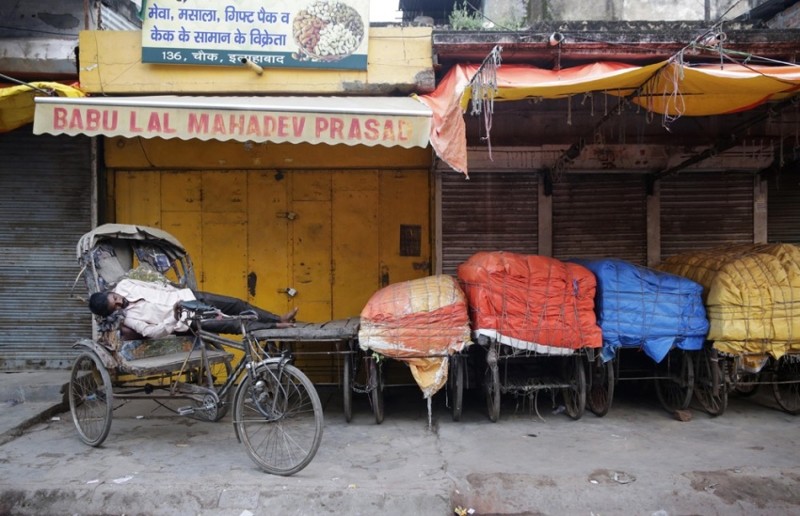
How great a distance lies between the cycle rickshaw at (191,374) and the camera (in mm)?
4484

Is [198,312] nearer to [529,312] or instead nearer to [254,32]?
[529,312]

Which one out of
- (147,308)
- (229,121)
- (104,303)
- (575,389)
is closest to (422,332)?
(575,389)

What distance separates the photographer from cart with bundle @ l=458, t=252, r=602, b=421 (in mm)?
5457

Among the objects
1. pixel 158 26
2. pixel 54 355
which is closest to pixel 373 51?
pixel 158 26

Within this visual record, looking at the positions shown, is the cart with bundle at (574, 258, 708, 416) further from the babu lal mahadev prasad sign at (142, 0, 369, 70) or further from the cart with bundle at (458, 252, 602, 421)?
the babu lal mahadev prasad sign at (142, 0, 369, 70)

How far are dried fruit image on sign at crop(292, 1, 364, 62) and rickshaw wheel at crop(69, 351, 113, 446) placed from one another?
397cm

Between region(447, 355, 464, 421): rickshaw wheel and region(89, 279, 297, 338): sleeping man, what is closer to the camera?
region(89, 279, 297, 338): sleeping man

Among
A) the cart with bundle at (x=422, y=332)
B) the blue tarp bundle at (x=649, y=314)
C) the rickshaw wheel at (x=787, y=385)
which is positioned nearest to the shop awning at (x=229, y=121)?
the cart with bundle at (x=422, y=332)

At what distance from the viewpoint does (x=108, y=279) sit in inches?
212

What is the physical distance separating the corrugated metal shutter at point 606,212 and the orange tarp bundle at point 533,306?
2.02 meters

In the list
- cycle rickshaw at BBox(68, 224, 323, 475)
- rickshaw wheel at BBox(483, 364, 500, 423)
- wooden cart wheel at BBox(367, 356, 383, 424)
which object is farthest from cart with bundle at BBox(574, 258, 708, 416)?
cycle rickshaw at BBox(68, 224, 323, 475)

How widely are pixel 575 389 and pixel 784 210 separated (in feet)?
14.3

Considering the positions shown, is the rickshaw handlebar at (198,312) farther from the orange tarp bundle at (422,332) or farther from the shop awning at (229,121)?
the shop awning at (229,121)

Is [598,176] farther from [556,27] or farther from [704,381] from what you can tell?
[704,381]
